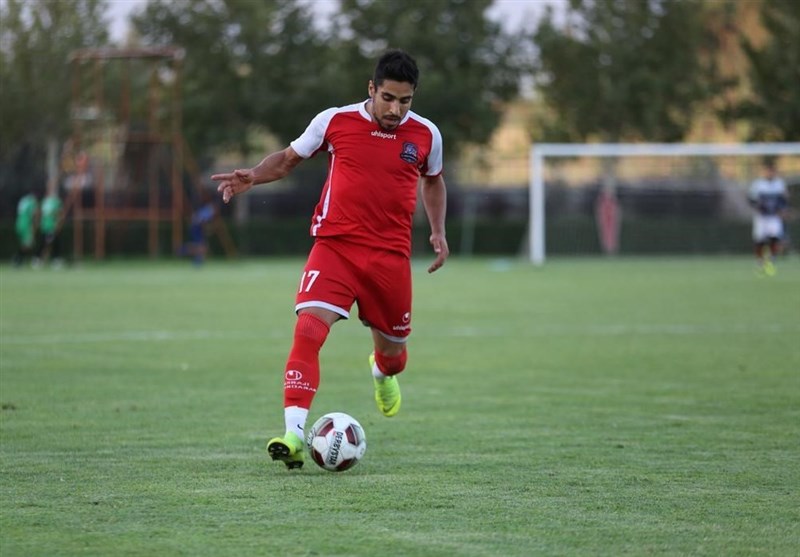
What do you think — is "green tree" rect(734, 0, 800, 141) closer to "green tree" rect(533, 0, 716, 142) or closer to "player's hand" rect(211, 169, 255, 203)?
"green tree" rect(533, 0, 716, 142)

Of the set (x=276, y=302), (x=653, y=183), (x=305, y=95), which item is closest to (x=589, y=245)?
(x=653, y=183)

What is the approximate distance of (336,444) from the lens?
6.80 meters

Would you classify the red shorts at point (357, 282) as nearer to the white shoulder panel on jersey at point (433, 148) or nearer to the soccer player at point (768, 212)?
the white shoulder panel on jersey at point (433, 148)

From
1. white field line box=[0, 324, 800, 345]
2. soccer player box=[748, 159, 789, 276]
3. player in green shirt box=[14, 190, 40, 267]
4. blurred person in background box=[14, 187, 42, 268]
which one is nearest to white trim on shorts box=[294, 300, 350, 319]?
white field line box=[0, 324, 800, 345]

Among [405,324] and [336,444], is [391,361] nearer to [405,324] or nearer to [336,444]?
[405,324]

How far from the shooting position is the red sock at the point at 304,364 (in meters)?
7.00

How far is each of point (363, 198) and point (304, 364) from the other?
948 millimetres

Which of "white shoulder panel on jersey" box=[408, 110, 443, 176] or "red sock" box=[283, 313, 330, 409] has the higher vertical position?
"white shoulder panel on jersey" box=[408, 110, 443, 176]

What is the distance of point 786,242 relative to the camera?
36.6 m

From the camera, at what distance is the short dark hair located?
7168mm

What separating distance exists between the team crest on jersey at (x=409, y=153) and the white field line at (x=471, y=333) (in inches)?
304

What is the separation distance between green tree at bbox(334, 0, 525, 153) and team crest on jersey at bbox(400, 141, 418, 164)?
3672 centimetres

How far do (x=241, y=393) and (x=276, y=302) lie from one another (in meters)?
10.8

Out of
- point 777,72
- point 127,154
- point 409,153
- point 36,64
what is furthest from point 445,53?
point 409,153
